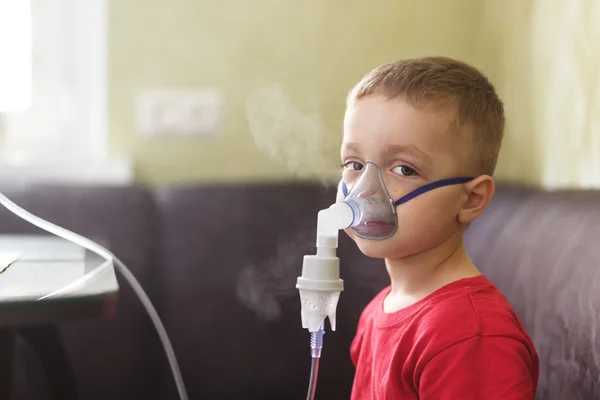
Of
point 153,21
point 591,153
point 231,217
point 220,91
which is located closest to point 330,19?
point 220,91

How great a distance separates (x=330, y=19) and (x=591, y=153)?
92 centimetres

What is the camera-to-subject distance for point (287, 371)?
63.4 inches

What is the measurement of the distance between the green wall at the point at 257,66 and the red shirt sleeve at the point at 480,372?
1159 millimetres

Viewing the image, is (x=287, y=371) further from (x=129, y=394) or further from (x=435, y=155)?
(x=435, y=155)

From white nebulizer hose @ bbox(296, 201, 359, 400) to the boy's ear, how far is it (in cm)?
15

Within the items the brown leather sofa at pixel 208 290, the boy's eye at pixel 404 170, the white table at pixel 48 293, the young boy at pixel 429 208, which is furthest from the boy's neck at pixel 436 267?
the brown leather sofa at pixel 208 290

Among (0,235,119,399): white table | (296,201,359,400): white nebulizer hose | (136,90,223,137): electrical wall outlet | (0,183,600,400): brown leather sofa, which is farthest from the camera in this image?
(136,90,223,137): electrical wall outlet

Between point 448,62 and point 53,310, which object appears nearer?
point 53,310

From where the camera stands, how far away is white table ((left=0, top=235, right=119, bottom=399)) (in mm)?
742

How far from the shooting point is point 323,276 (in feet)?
2.81

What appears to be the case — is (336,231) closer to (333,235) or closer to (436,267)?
(333,235)

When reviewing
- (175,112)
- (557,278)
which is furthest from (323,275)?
(175,112)

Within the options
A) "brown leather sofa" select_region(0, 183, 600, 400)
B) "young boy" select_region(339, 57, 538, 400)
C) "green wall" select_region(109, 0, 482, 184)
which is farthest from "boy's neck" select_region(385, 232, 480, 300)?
"green wall" select_region(109, 0, 482, 184)

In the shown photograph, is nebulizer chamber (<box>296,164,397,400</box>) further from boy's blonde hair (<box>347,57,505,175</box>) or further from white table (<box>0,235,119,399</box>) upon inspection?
white table (<box>0,235,119,399</box>)
